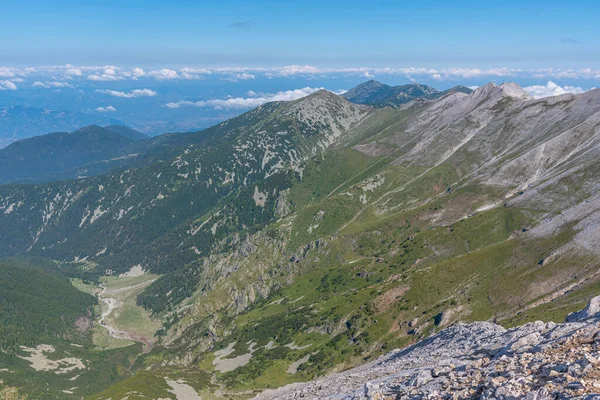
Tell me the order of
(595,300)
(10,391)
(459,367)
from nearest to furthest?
1. (459,367)
2. (595,300)
3. (10,391)

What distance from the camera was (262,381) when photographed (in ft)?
653

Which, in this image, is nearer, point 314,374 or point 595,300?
point 595,300

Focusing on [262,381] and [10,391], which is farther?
[262,381]

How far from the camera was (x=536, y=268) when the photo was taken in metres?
194

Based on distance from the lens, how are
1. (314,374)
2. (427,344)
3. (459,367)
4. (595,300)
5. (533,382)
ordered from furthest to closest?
(314,374) < (427,344) < (595,300) < (459,367) < (533,382)

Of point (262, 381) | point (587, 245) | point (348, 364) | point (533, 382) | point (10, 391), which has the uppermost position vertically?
point (533, 382)

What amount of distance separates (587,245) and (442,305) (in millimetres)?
72335

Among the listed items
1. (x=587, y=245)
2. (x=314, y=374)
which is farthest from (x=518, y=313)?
(x=314, y=374)

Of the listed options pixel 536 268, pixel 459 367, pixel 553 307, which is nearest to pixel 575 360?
pixel 459 367

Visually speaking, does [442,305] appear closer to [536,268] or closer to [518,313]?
[518,313]

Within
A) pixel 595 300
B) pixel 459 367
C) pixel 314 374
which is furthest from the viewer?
pixel 314 374

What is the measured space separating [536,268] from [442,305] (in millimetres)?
47059

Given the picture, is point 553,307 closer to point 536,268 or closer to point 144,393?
point 536,268

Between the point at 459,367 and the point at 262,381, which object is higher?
the point at 459,367
